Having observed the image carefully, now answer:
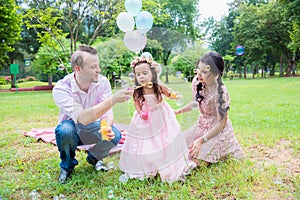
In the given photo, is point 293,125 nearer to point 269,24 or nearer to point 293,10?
point 293,10

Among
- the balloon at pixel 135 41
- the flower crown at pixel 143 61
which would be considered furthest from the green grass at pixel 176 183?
the balloon at pixel 135 41

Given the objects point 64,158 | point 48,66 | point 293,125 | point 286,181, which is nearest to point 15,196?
point 64,158

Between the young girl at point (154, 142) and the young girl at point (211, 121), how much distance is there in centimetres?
12

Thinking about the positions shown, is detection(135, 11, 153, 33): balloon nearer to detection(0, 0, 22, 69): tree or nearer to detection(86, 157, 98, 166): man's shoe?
detection(86, 157, 98, 166): man's shoe

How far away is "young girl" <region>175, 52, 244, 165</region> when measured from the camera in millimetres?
2377

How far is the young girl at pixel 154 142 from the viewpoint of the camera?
2236 mm

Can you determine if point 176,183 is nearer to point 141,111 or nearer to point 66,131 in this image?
point 141,111

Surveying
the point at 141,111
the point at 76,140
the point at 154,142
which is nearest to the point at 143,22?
the point at 141,111

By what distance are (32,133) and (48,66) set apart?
1407cm

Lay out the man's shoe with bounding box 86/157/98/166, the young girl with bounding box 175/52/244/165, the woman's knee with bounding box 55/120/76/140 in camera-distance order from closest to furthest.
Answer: the woman's knee with bounding box 55/120/76/140, the young girl with bounding box 175/52/244/165, the man's shoe with bounding box 86/157/98/166

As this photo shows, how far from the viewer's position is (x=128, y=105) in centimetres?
220

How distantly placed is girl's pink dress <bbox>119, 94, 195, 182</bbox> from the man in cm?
19

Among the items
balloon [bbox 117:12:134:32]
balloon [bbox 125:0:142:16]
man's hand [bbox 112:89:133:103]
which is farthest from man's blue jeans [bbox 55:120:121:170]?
balloon [bbox 125:0:142:16]

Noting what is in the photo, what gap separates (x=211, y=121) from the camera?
2.52 metres
